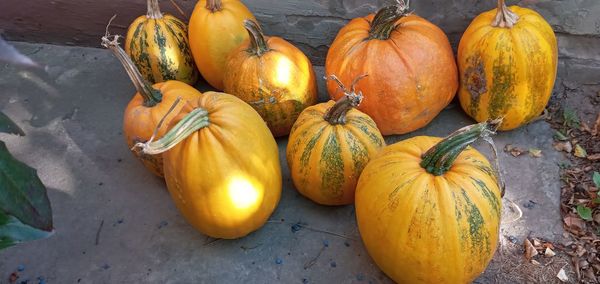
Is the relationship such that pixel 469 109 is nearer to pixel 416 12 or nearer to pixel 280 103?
pixel 416 12

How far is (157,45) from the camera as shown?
2934mm

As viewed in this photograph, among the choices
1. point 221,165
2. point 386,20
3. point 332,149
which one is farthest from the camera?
point 386,20

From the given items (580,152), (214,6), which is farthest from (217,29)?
(580,152)

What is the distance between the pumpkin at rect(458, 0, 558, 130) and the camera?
2490mm

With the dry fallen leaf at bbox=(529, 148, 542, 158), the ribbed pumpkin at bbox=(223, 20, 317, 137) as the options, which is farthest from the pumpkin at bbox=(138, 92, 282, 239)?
the dry fallen leaf at bbox=(529, 148, 542, 158)

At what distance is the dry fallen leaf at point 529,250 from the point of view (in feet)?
7.36

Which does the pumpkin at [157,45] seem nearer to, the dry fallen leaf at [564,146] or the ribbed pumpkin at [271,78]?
the ribbed pumpkin at [271,78]

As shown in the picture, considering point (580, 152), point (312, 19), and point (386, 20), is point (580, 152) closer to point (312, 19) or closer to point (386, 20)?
point (386, 20)

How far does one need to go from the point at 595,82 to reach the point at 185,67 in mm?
2446

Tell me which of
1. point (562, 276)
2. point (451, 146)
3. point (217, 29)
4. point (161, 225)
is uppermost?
point (451, 146)

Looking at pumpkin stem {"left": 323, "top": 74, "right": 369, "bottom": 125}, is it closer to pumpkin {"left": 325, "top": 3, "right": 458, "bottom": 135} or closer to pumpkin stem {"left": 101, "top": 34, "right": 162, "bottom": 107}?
pumpkin {"left": 325, "top": 3, "right": 458, "bottom": 135}

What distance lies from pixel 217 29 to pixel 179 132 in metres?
1.17

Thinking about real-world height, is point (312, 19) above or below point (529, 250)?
above

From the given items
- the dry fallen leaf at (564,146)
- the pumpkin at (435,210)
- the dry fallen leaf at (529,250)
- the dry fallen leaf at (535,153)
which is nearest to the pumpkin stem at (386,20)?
the pumpkin at (435,210)
